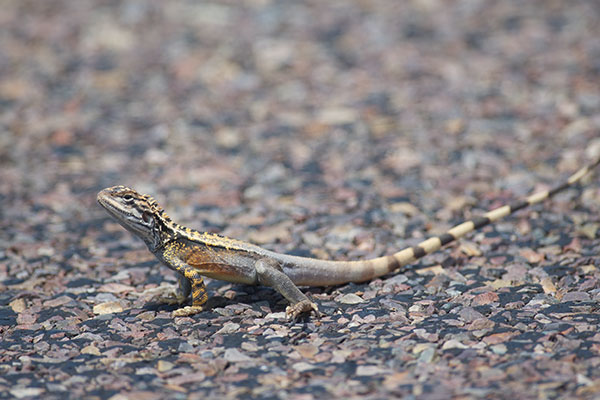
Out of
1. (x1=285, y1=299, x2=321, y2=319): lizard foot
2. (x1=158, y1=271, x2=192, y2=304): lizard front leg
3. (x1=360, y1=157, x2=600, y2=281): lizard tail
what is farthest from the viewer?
(x1=360, y1=157, x2=600, y2=281): lizard tail

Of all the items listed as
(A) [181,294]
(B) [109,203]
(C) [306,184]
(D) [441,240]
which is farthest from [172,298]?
(C) [306,184]

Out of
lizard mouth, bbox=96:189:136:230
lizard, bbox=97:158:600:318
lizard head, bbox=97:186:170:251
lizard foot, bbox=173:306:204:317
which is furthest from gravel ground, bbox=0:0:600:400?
lizard mouth, bbox=96:189:136:230

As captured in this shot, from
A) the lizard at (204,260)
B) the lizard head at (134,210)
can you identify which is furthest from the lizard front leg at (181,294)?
the lizard head at (134,210)

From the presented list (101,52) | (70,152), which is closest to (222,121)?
(70,152)

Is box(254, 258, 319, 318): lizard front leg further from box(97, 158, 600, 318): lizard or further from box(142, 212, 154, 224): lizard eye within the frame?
box(142, 212, 154, 224): lizard eye

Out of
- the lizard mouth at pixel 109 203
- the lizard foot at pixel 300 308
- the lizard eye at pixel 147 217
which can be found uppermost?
the lizard mouth at pixel 109 203

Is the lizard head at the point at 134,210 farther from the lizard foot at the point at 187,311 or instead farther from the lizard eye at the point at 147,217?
the lizard foot at the point at 187,311

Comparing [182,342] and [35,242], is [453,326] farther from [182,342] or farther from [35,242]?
[35,242]
